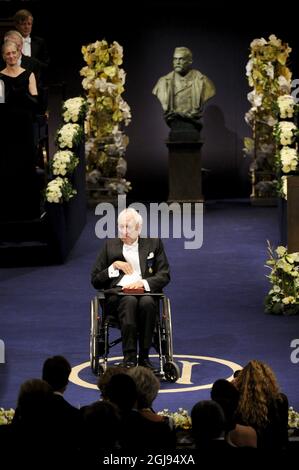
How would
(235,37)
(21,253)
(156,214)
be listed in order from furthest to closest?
(235,37), (156,214), (21,253)

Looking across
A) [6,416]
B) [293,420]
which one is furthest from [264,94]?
[6,416]

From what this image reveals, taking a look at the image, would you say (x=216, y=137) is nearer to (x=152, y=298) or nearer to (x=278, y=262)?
(x=278, y=262)

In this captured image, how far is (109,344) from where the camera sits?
873cm

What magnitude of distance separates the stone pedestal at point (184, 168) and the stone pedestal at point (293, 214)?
5820 millimetres

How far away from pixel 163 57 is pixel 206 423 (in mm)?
13118

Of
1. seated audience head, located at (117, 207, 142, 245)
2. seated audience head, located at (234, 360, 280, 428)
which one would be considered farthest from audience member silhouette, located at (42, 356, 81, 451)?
seated audience head, located at (117, 207, 142, 245)

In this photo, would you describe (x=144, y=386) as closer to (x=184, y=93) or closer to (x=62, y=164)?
(x=62, y=164)

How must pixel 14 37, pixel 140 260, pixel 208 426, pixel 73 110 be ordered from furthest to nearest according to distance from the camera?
pixel 73 110 → pixel 14 37 → pixel 140 260 → pixel 208 426

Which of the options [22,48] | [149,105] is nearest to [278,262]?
[22,48]

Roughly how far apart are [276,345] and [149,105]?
9315 millimetres

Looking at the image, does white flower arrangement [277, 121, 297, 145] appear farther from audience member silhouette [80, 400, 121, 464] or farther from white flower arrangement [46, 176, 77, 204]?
audience member silhouette [80, 400, 121, 464]

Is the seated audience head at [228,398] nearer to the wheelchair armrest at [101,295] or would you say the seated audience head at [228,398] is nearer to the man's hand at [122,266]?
the wheelchair armrest at [101,295]

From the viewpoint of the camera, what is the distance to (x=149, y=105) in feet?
59.7

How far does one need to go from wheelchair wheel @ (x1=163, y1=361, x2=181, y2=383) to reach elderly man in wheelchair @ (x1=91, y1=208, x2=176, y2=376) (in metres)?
0.18
